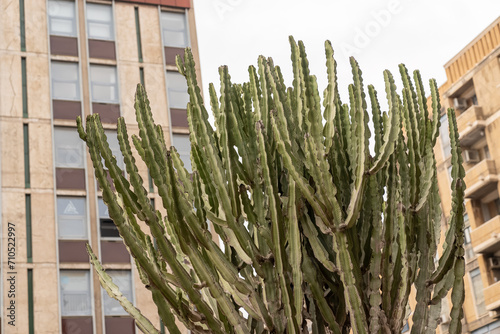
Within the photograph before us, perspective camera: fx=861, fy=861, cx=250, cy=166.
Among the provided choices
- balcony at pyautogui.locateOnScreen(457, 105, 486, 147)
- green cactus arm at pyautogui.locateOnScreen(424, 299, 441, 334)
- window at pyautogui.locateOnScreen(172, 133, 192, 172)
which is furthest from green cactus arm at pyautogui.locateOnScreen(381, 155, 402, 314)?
balcony at pyautogui.locateOnScreen(457, 105, 486, 147)

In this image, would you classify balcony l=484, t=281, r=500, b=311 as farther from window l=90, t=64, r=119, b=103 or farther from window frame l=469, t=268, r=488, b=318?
window l=90, t=64, r=119, b=103

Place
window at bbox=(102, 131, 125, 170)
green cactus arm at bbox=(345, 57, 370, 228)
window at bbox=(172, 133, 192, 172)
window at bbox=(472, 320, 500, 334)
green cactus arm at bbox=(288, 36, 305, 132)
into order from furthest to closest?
window at bbox=(472, 320, 500, 334)
window at bbox=(172, 133, 192, 172)
window at bbox=(102, 131, 125, 170)
green cactus arm at bbox=(288, 36, 305, 132)
green cactus arm at bbox=(345, 57, 370, 228)

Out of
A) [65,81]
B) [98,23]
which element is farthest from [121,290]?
[98,23]

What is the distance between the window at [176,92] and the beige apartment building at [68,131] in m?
0.03

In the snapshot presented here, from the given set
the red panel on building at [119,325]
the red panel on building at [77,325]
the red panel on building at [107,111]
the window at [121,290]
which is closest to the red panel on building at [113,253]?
the window at [121,290]

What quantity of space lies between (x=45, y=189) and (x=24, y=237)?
56.9 inches

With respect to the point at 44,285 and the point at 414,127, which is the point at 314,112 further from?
the point at 44,285

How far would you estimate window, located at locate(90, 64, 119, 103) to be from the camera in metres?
24.3

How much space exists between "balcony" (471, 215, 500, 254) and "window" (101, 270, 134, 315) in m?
13.6

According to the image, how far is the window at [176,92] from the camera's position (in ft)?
81.7

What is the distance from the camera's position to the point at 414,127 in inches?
233

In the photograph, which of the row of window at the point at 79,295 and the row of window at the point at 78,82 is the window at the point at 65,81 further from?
the row of window at the point at 79,295

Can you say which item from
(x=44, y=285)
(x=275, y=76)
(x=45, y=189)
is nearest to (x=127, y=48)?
(x=45, y=189)

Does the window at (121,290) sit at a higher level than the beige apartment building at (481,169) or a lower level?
lower
